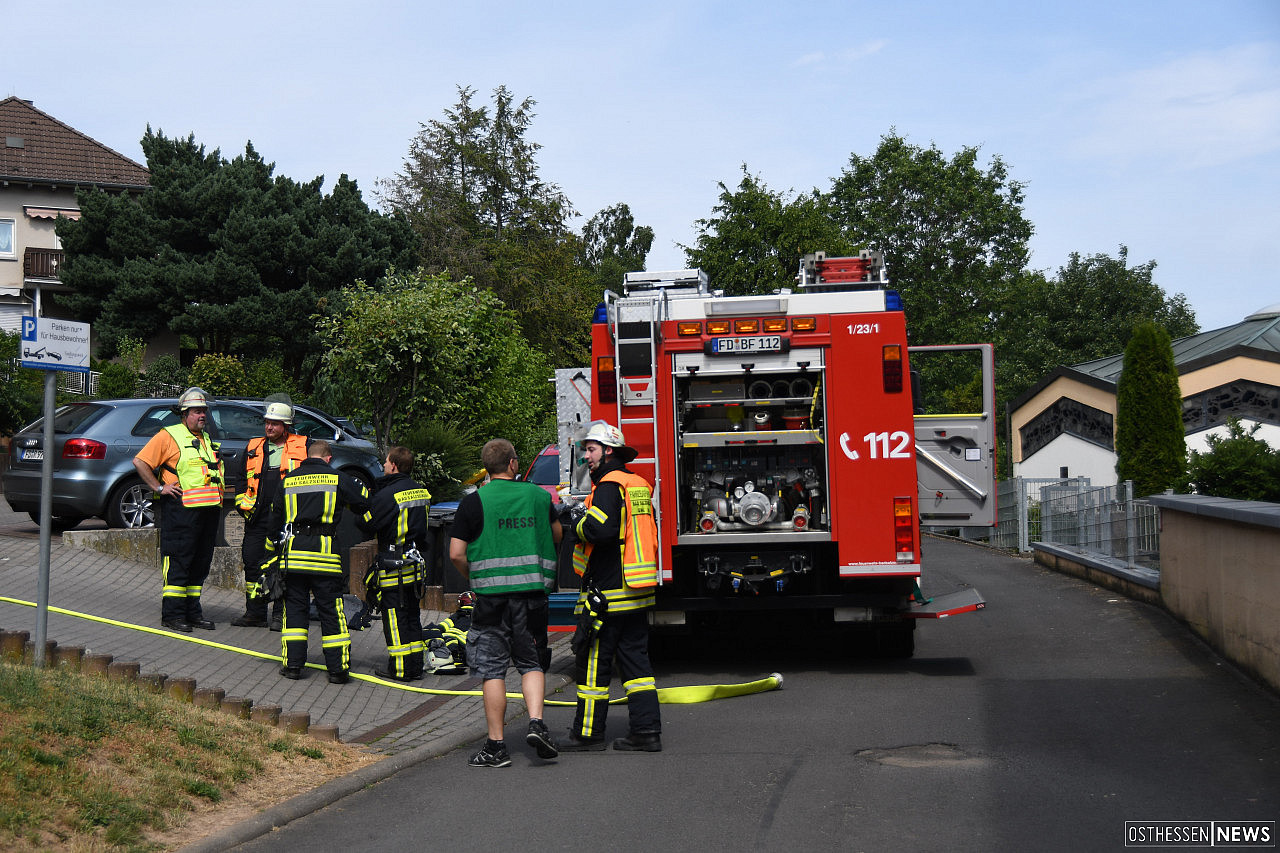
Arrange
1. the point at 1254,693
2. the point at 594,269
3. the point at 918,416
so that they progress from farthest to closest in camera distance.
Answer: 1. the point at 594,269
2. the point at 918,416
3. the point at 1254,693

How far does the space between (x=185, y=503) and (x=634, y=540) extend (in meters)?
4.30

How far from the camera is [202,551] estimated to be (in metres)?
10.2

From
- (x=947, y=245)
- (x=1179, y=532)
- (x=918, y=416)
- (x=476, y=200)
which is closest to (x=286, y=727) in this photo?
(x=918, y=416)

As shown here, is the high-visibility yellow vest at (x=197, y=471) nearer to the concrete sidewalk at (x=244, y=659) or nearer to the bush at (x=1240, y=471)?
the concrete sidewalk at (x=244, y=659)

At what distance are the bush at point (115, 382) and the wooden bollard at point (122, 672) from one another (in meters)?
20.6

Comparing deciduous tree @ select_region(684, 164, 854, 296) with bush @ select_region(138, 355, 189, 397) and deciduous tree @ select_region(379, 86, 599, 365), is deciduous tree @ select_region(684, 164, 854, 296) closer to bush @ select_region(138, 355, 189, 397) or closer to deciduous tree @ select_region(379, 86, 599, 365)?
deciduous tree @ select_region(379, 86, 599, 365)

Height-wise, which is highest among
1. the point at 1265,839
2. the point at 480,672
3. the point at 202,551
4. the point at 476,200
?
the point at 476,200

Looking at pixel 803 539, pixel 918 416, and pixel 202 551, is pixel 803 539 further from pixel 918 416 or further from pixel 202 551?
pixel 202 551

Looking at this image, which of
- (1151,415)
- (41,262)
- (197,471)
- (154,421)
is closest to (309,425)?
(154,421)

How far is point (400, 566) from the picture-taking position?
9461mm

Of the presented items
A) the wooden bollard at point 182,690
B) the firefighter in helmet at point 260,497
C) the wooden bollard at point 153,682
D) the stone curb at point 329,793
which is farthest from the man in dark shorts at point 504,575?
the firefighter in helmet at point 260,497

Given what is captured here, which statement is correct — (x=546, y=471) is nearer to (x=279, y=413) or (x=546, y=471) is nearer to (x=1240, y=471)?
(x=279, y=413)

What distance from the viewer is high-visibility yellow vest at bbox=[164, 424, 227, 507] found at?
33.1 feet

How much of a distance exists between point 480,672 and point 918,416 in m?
5.06
